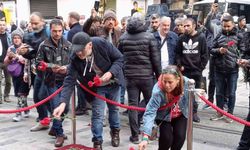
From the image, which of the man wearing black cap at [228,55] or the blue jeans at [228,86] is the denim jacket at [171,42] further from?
the blue jeans at [228,86]

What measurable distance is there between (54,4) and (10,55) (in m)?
20.3

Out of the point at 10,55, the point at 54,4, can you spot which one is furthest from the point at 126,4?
the point at 10,55

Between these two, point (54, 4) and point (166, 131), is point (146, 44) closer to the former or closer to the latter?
point (166, 131)

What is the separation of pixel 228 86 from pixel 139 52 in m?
2.19

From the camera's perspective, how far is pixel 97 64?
4891 millimetres

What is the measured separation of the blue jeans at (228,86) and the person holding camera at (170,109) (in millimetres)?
2771

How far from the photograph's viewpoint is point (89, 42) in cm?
454

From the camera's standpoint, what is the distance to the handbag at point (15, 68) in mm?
7266

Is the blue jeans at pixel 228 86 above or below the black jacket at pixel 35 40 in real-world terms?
below

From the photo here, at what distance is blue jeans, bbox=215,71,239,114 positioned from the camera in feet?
22.2

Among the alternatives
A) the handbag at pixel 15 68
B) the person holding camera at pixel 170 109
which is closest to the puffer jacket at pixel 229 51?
the person holding camera at pixel 170 109

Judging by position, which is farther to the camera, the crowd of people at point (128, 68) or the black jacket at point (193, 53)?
the black jacket at point (193, 53)

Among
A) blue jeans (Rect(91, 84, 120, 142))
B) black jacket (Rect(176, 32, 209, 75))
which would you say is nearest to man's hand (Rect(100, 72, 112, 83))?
blue jeans (Rect(91, 84, 120, 142))

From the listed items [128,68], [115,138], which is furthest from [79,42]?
[115,138]
